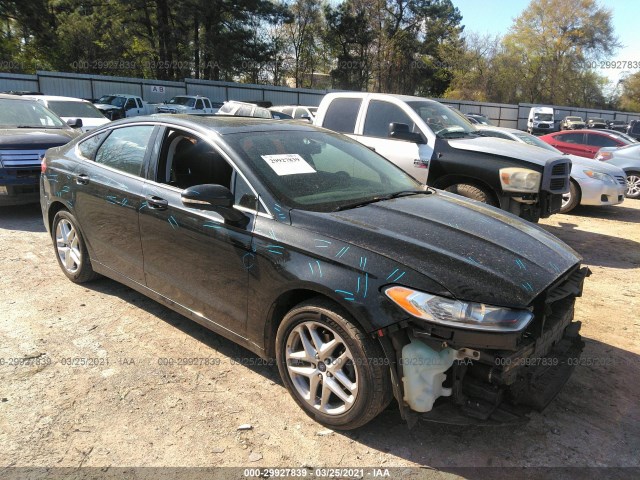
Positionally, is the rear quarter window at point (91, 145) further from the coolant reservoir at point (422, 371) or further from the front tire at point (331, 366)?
the coolant reservoir at point (422, 371)

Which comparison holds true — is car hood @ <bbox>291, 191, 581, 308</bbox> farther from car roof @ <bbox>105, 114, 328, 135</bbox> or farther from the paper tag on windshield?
car roof @ <bbox>105, 114, 328, 135</bbox>

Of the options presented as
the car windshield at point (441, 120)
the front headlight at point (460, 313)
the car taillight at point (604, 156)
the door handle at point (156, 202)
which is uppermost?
the car windshield at point (441, 120)

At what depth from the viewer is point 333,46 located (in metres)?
48.7

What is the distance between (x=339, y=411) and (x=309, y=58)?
5190cm

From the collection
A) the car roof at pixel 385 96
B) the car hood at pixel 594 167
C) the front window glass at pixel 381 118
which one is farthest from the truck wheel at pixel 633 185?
the front window glass at pixel 381 118

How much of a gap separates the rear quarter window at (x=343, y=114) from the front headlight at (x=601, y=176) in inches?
189

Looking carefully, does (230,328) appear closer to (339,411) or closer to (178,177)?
(339,411)

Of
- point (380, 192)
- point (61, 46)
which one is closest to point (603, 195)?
point (380, 192)

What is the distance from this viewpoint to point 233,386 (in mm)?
3266

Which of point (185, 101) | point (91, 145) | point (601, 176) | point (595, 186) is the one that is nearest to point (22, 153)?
point (91, 145)

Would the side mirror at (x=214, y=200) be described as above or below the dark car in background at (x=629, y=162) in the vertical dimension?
above

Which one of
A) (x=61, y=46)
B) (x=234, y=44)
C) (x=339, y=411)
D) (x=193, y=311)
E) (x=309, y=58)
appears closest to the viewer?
(x=339, y=411)

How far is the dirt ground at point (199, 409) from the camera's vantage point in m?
2.64

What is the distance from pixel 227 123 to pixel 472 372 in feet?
8.10
